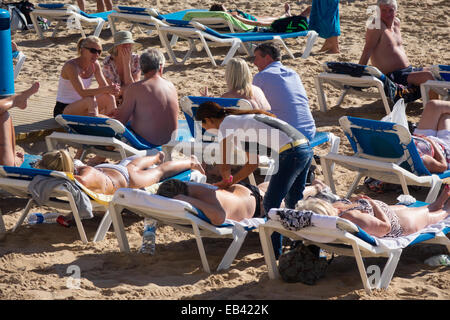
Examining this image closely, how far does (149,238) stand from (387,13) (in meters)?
4.38

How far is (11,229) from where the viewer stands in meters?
6.06

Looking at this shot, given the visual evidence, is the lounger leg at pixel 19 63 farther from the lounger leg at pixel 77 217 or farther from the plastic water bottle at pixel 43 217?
the lounger leg at pixel 77 217

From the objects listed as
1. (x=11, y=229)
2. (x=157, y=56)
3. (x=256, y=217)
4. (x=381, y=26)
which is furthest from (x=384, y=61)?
(x=11, y=229)

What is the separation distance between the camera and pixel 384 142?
21.2 feet

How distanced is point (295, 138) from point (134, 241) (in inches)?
57.8

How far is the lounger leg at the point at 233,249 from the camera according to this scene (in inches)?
210

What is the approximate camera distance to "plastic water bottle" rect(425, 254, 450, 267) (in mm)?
5352

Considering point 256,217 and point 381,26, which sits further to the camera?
point 381,26

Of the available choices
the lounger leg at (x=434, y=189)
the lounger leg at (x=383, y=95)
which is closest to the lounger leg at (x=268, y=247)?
the lounger leg at (x=434, y=189)

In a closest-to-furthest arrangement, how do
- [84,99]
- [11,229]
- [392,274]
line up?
[392,274] < [11,229] < [84,99]

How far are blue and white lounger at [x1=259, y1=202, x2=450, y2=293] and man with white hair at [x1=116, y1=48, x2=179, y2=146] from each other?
223 centimetres

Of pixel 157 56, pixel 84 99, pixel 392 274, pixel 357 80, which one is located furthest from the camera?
pixel 357 80

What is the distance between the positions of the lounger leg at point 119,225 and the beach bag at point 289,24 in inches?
228
